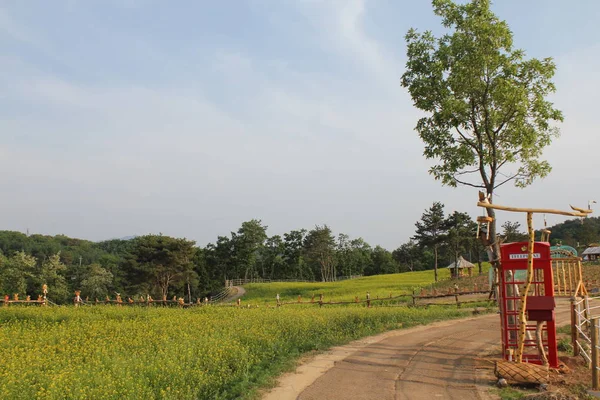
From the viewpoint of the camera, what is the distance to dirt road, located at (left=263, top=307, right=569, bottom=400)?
9266 mm

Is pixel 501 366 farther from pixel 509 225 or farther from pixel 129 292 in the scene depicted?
pixel 509 225

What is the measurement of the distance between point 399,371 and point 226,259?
72.8 metres

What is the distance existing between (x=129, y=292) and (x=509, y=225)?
5151 cm

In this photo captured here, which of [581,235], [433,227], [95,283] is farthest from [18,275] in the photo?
[581,235]

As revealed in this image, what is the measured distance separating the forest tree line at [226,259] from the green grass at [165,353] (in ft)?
74.8

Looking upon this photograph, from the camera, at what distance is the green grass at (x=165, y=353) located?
30.5 ft

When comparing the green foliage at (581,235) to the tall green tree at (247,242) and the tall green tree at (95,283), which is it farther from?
the tall green tree at (95,283)

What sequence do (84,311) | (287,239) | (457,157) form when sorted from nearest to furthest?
(457,157), (84,311), (287,239)

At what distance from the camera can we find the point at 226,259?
8175 cm

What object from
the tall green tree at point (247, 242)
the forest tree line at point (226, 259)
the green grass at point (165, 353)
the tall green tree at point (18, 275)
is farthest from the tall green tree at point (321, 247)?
the green grass at point (165, 353)

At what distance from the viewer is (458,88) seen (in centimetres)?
1366

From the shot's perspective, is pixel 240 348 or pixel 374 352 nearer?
pixel 240 348

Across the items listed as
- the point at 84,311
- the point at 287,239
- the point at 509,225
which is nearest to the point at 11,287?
the point at 84,311

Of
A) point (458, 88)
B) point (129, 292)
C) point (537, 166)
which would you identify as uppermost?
point (458, 88)
